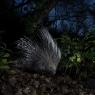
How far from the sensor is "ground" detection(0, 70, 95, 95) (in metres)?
7.19

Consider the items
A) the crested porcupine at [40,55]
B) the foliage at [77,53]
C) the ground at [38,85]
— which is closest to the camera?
the ground at [38,85]

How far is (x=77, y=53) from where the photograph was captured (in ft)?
26.3

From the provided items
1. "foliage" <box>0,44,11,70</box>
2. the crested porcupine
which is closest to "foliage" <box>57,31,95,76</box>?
the crested porcupine

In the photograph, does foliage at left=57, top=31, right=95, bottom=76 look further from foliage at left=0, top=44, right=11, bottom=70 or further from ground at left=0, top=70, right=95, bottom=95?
foliage at left=0, top=44, right=11, bottom=70

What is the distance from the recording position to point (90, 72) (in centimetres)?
794

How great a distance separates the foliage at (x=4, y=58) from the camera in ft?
23.9

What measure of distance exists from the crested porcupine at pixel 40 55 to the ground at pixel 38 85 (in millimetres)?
190

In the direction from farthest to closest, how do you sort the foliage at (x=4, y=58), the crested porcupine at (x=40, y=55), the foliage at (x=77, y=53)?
the foliage at (x=77, y=53)
the crested porcupine at (x=40, y=55)
the foliage at (x=4, y=58)

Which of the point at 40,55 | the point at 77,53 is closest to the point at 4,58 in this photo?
the point at 40,55

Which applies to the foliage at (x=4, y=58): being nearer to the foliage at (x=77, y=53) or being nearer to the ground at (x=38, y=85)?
the ground at (x=38, y=85)

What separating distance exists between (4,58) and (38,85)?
90 cm

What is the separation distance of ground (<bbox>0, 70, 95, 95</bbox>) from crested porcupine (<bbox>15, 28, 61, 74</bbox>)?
190mm

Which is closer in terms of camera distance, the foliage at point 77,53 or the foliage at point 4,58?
the foliage at point 4,58

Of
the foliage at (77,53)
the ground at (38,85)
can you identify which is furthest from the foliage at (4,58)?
the foliage at (77,53)
